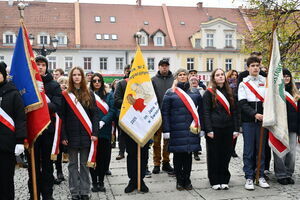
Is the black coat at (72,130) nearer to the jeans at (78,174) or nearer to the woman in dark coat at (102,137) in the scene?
the jeans at (78,174)

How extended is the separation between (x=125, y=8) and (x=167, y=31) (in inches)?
237

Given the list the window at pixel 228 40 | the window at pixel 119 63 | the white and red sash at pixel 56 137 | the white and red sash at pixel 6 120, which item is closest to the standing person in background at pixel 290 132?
the white and red sash at pixel 56 137

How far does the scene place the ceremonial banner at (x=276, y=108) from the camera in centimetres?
578

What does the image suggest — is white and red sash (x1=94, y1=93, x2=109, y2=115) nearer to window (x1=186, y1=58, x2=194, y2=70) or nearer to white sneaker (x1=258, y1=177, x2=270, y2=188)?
white sneaker (x1=258, y1=177, x2=270, y2=188)

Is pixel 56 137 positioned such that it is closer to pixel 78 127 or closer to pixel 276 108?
pixel 78 127

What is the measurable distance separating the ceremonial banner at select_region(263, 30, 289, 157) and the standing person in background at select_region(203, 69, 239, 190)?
0.56 m

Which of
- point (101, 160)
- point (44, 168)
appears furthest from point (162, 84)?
point (44, 168)

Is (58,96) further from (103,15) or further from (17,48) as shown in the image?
(103,15)

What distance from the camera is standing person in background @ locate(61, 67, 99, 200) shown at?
208 inches

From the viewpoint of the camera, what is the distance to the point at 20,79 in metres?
4.82

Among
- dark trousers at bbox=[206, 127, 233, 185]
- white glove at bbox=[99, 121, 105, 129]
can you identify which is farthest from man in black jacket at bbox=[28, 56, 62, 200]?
dark trousers at bbox=[206, 127, 233, 185]

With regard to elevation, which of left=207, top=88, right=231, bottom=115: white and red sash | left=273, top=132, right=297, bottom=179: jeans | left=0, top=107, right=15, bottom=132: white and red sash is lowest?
left=273, top=132, right=297, bottom=179: jeans

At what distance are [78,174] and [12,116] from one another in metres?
1.49

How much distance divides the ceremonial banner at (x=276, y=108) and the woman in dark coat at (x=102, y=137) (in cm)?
259
